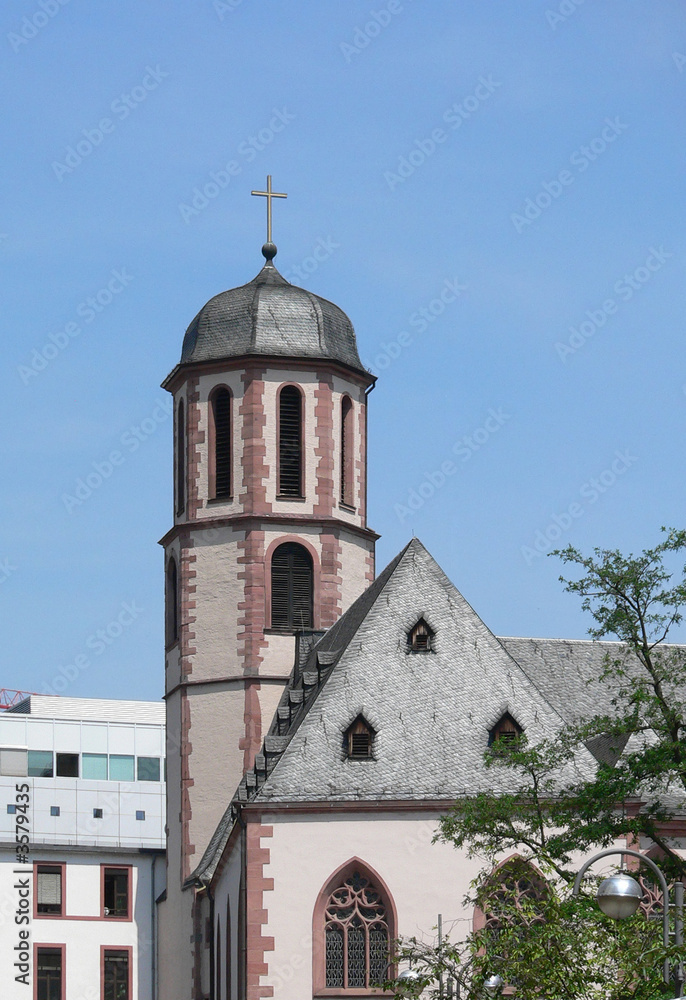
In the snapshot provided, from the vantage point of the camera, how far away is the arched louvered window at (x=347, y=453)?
48.2 meters

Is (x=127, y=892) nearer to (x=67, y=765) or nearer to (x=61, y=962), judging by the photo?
(x=61, y=962)

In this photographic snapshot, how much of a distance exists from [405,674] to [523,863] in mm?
7644

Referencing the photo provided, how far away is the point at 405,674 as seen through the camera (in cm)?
3866

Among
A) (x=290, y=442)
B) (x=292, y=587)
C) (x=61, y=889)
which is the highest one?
(x=290, y=442)

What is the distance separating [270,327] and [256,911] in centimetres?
1642

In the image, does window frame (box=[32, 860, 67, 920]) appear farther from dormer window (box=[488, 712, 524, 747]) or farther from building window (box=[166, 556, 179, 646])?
dormer window (box=[488, 712, 524, 747])

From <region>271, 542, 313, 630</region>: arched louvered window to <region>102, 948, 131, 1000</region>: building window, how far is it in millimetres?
26737

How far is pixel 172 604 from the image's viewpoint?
160 feet

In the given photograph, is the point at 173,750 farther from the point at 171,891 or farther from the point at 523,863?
the point at 523,863

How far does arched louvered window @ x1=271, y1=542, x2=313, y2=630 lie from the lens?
46500 millimetres

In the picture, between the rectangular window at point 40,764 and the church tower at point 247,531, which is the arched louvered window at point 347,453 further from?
the rectangular window at point 40,764

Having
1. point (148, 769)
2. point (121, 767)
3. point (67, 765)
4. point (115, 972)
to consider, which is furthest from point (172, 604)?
point (148, 769)

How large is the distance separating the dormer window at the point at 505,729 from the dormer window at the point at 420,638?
2.13 m

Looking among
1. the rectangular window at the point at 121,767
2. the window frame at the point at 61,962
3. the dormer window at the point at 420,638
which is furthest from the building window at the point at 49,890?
the dormer window at the point at 420,638
